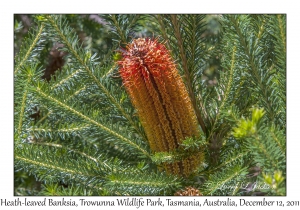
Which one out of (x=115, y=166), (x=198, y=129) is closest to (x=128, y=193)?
(x=115, y=166)

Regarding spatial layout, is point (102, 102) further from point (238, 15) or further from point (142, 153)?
point (238, 15)

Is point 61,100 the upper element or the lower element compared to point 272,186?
upper

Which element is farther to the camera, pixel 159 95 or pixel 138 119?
pixel 138 119
